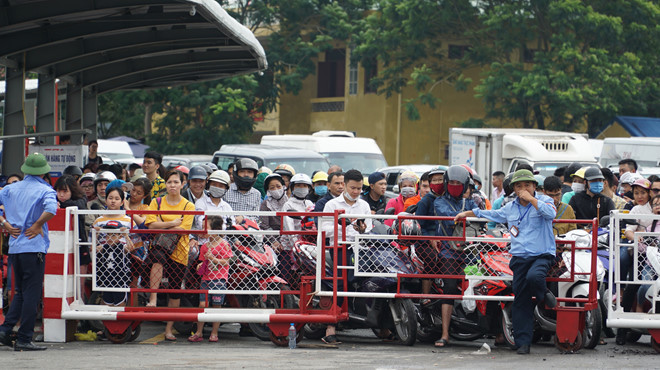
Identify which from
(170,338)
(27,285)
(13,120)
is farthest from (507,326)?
(13,120)

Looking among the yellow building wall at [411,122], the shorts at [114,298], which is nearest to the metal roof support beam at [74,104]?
the shorts at [114,298]

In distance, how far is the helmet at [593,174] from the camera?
39.5ft

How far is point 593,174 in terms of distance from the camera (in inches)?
477

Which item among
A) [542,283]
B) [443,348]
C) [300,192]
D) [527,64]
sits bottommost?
[443,348]

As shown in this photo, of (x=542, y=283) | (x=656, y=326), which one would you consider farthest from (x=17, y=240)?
(x=656, y=326)

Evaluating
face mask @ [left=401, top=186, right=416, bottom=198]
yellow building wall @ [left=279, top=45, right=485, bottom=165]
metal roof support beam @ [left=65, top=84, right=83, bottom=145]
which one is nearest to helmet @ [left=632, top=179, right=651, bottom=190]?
face mask @ [left=401, top=186, right=416, bottom=198]

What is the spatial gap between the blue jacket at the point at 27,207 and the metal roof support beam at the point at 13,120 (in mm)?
5866

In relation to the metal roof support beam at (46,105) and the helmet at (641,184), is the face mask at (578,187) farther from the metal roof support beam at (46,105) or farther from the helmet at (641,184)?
the metal roof support beam at (46,105)

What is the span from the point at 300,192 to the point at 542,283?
337 centimetres

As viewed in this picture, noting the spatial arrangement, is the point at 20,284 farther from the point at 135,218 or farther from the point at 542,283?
the point at 542,283

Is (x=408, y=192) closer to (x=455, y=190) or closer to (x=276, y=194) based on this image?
(x=276, y=194)

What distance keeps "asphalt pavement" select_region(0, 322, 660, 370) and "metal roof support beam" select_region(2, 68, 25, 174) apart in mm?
6089

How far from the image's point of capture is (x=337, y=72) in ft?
151

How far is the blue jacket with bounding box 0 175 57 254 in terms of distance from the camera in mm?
9867
